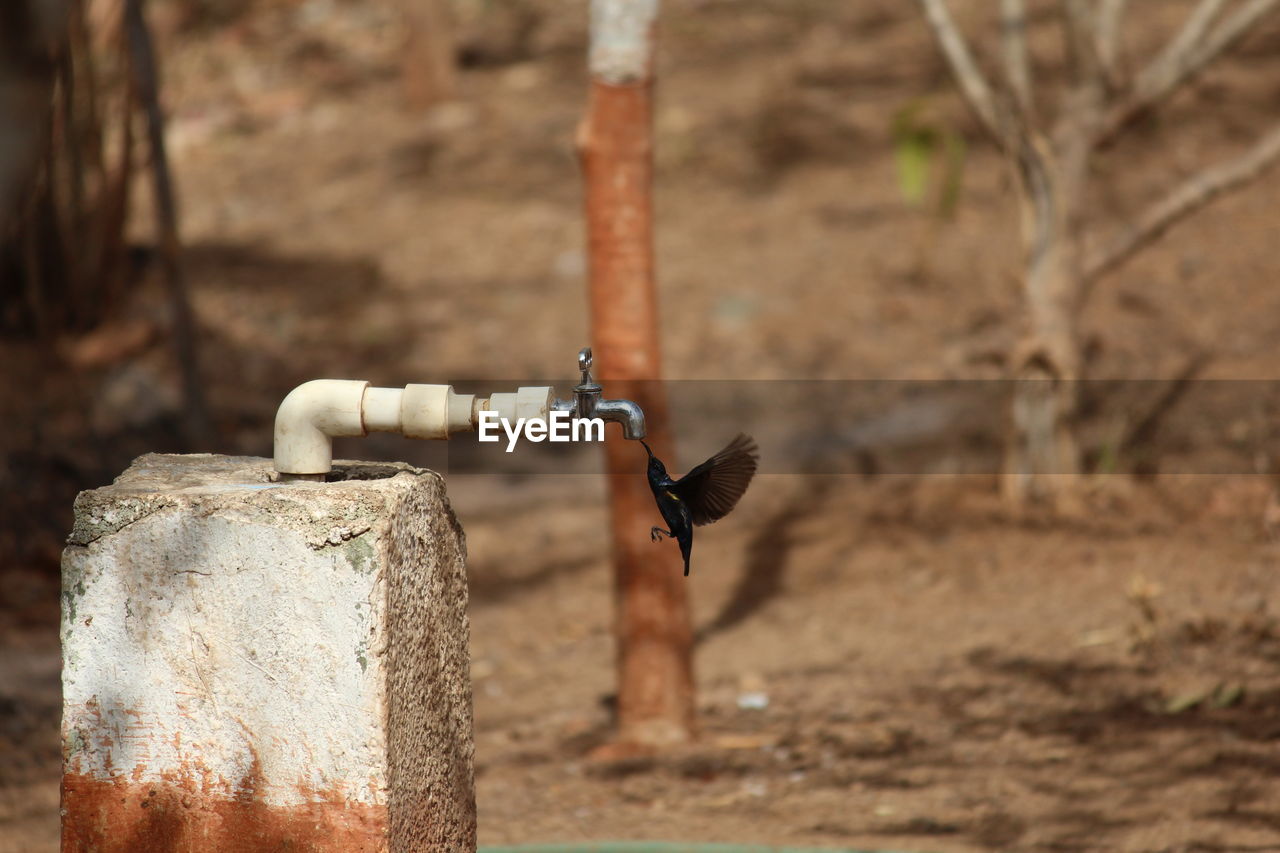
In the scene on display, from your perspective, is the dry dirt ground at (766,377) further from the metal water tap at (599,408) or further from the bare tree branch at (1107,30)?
the metal water tap at (599,408)

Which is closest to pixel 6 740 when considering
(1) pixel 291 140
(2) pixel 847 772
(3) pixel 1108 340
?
(2) pixel 847 772

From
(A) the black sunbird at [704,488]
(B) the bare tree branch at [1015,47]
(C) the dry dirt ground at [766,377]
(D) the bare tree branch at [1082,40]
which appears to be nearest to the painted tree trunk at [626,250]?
(C) the dry dirt ground at [766,377]

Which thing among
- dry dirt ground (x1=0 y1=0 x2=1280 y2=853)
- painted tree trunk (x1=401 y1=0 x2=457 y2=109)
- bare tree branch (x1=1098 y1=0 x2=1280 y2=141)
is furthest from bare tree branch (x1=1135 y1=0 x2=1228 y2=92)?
painted tree trunk (x1=401 y1=0 x2=457 y2=109)

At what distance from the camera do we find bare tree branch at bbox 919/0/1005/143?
5.27 metres

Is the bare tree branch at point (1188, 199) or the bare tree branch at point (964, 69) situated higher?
the bare tree branch at point (964, 69)

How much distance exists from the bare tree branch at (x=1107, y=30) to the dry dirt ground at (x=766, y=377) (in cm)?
124

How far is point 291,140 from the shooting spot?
36.4ft

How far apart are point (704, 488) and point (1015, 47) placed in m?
4.14

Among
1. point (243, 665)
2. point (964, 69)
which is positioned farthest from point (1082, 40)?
point (243, 665)

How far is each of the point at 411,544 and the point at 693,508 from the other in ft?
1.84

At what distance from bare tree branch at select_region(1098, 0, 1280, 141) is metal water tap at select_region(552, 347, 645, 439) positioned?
397 centimetres

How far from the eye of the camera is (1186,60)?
5.11 metres

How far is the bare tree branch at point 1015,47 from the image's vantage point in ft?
17.3

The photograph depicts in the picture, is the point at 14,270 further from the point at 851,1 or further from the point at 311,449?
the point at 851,1
